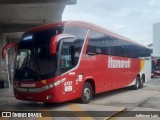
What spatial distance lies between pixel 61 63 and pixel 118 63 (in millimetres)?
5996

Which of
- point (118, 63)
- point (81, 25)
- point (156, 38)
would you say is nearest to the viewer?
point (81, 25)

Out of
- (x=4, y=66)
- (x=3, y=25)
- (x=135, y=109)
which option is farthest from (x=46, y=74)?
(x=3, y=25)

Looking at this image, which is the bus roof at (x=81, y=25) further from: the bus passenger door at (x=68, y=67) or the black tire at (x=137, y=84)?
the black tire at (x=137, y=84)

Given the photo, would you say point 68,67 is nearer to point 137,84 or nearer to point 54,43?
point 54,43

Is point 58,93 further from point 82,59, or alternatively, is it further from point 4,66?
point 4,66

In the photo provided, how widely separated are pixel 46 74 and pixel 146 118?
12.3ft

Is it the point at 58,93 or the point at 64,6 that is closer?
the point at 58,93

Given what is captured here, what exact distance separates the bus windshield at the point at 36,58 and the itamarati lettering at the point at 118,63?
15.2ft

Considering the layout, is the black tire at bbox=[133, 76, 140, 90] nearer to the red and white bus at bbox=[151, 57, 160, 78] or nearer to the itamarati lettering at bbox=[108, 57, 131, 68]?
the itamarati lettering at bbox=[108, 57, 131, 68]

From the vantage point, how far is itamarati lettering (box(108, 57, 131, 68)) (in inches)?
595

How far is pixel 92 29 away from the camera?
525 inches

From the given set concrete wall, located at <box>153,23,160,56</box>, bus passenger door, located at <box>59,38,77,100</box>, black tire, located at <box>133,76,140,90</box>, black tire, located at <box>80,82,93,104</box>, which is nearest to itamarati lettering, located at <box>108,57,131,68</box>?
black tire, located at <box>133,76,140,90</box>

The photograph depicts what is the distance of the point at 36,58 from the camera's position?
11266 millimetres

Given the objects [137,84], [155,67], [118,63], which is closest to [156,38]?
[155,67]
